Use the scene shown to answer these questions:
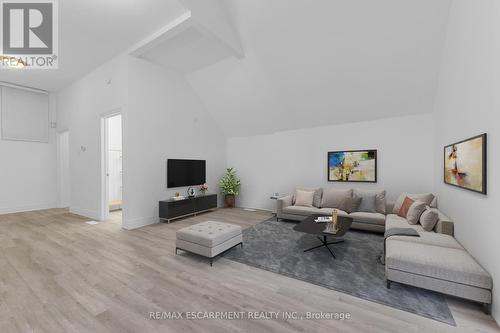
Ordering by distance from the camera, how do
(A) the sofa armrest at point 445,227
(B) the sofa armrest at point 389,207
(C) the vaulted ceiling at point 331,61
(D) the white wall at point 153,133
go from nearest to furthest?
(A) the sofa armrest at point 445,227
(C) the vaulted ceiling at point 331,61
(B) the sofa armrest at point 389,207
(D) the white wall at point 153,133

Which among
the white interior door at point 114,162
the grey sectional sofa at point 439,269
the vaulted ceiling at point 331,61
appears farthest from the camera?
the white interior door at point 114,162

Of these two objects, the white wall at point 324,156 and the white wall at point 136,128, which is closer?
the white wall at point 136,128

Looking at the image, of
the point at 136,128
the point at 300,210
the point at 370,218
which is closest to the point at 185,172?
the point at 136,128

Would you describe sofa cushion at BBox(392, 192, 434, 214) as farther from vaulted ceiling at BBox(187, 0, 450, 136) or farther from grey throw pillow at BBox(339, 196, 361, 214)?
vaulted ceiling at BBox(187, 0, 450, 136)

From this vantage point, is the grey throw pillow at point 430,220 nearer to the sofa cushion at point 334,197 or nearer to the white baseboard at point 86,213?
the sofa cushion at point 334,197

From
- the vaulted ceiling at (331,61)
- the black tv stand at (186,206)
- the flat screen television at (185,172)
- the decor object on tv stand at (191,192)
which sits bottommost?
the black tv stand at (186,206)

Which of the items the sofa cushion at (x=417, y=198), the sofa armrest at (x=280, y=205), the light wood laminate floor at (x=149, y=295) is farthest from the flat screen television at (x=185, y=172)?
the sofa cushion at (x=417, y=198)

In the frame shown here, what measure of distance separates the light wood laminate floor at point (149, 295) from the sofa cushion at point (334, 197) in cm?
272

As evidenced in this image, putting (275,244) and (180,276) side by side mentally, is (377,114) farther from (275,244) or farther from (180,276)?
(180,276)

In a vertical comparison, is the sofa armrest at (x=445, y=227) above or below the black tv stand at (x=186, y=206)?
above

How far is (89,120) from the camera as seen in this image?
17.3 ft

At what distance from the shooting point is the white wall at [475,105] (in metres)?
1.84

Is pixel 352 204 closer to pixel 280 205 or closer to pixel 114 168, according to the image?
pixel 280 205

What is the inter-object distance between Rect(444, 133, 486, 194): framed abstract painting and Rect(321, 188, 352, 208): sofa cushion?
174 cm
